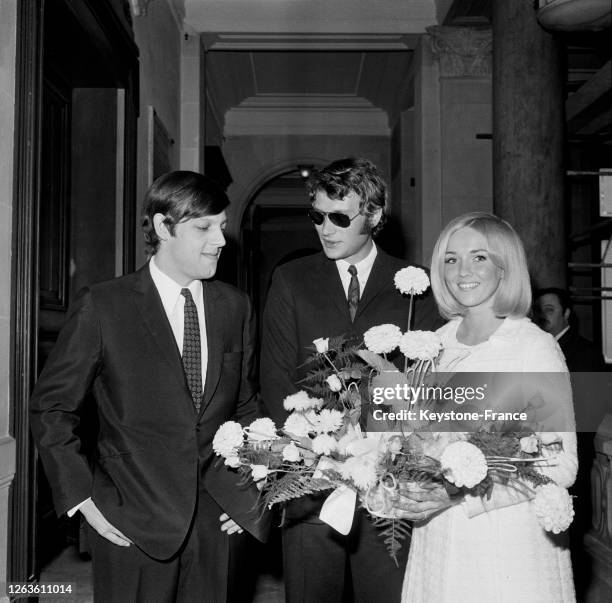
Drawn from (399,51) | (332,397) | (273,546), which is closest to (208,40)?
(399,51)

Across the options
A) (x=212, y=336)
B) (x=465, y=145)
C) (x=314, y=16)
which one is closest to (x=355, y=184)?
(x=212, y=336)

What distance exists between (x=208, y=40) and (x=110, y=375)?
749 cm

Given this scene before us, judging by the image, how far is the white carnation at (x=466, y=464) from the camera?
141 cm

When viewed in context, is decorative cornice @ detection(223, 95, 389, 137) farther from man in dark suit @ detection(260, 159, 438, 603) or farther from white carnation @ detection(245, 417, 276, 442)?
white carnation @ detection(245, 417, 276, 442)

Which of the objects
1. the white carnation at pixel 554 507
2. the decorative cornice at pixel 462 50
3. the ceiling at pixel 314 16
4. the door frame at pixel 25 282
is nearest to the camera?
the white carnation at pixel 554 507

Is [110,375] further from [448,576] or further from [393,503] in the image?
[448,576]

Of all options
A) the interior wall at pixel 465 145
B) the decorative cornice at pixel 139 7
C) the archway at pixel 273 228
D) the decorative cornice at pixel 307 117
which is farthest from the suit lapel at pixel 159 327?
the decorative cornice at pixel 307 117

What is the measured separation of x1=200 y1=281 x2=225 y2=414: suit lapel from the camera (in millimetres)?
2129

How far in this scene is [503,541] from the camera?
1.80 m

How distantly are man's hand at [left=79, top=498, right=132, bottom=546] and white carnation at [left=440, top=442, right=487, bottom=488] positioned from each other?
3.32 feet

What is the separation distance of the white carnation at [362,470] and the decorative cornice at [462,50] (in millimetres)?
7601

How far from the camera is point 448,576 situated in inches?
72.7

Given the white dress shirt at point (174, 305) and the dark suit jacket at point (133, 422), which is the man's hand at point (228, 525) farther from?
the white dress shirt at point (174, 305)

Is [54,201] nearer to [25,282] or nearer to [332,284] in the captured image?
[25,282]
